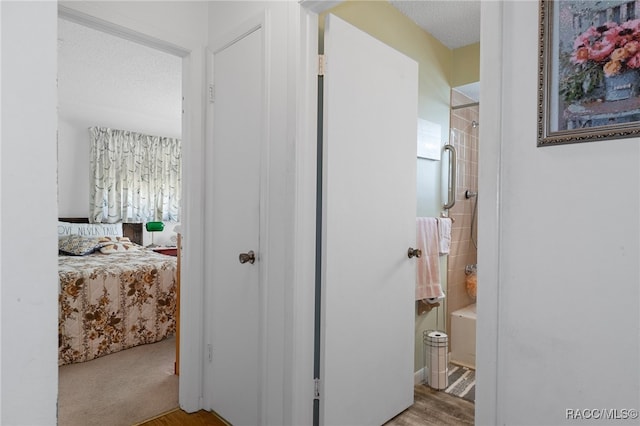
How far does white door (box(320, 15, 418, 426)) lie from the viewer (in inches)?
67.7

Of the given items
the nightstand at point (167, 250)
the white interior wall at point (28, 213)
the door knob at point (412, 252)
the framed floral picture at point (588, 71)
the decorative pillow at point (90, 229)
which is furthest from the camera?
the nightstand at point (167, 250)

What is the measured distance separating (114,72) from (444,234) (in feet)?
10.8

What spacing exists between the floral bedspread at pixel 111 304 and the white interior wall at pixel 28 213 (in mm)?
2884

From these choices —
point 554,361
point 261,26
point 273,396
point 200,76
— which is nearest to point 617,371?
point 554,361

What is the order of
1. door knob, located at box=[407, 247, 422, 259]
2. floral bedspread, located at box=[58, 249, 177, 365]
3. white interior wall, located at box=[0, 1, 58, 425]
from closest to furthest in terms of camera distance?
white interior wall, located at box=[0, 1, 58, 425] → door knob, located at box=[407, 247, 422, 259] → floral bedspread, located at box=[58, 249, 177, 365]

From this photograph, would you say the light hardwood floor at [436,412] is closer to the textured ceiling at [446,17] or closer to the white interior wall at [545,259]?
the white interior wall at [545,259]

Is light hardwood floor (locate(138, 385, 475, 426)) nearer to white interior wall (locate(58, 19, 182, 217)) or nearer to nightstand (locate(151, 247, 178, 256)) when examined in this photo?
white interior wall (locate(58, 19, 182, 217))

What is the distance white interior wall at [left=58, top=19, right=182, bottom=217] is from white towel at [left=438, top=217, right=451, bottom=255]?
8.39ft

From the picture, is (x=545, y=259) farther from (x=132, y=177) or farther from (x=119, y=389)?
(x=132, y=177)

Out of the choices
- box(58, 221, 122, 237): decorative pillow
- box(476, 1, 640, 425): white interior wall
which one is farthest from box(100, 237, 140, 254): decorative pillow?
box(476, 1, 640, 425): white interior wall

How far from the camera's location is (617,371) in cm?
86

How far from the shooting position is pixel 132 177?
566 cm

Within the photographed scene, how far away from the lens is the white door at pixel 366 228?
5.65ft

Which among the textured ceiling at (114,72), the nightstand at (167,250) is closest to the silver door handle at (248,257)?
the textured ceiling at (114,72)
